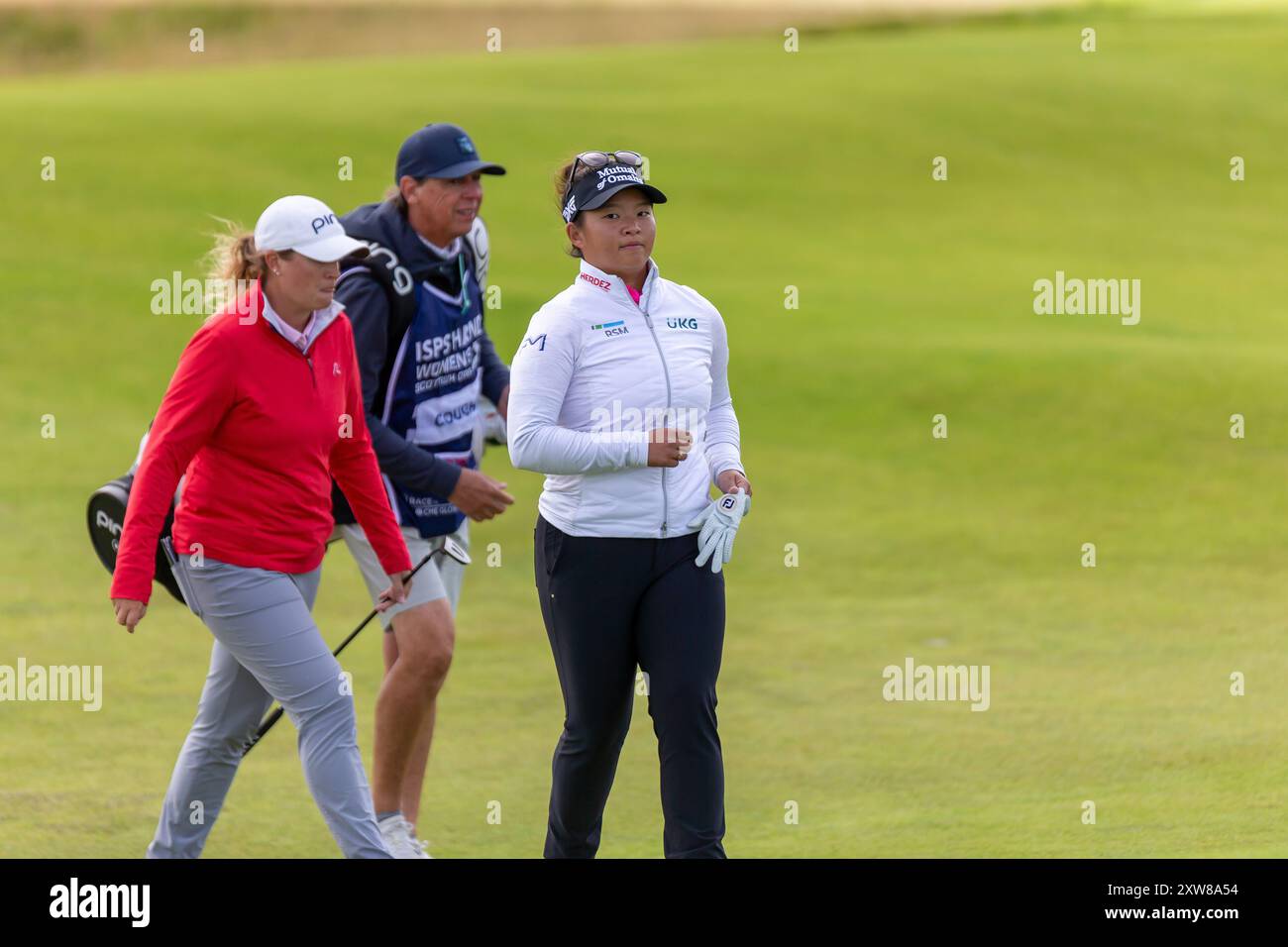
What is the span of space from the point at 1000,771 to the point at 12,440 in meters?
9.68

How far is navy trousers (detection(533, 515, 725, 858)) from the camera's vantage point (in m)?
5.38

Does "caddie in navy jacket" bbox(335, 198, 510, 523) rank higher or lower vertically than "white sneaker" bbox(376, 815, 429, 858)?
higher

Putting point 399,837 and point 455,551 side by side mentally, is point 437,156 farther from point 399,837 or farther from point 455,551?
point 399,837

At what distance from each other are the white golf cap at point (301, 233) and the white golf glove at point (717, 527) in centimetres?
137

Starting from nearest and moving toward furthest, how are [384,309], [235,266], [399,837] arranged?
[235,266] < [384,309] < [399,837]

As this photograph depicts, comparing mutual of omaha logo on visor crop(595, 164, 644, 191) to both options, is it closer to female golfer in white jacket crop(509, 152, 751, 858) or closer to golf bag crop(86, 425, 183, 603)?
female golfer in white jacket crop(509, 152, 751, 858)

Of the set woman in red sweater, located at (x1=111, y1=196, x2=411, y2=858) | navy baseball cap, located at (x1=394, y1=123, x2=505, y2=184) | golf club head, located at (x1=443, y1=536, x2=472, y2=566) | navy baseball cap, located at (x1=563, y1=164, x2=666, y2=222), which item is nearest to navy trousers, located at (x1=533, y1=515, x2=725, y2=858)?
woman in red sweater, located at (x1=111, y1=196, x2=411, y2=858)

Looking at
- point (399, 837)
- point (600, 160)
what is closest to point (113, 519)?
point (399, 837)

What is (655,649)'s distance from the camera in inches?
213

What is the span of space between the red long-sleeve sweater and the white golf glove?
4.08ft

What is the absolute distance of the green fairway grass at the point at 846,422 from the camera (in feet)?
24.9

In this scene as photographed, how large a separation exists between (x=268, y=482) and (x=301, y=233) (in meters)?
0.78
